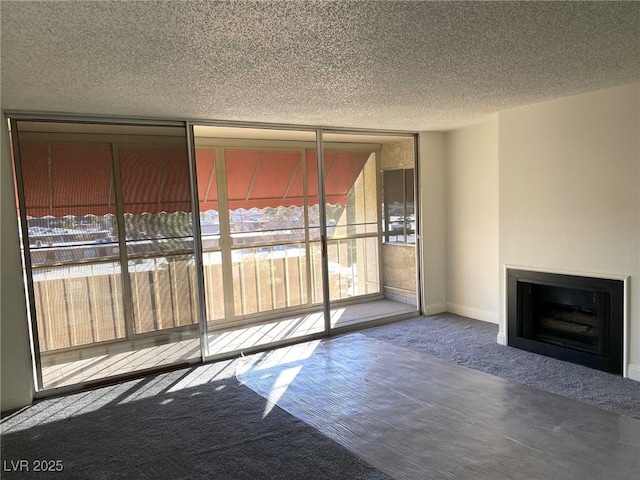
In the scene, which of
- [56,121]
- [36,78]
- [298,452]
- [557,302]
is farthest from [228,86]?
[557,302]

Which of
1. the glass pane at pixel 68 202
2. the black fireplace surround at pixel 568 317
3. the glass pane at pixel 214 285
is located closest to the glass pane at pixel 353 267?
the glass pane at pixel 214 285

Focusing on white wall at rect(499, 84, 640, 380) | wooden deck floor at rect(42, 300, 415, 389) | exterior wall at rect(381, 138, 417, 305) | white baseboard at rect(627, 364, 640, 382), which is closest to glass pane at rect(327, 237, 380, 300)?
exterior wall at rect(381, 138, 417, 305)

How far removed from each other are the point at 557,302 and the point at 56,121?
4.69 meters

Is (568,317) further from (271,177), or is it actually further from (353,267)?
(271,177)

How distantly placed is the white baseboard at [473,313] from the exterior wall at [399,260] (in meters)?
0.64

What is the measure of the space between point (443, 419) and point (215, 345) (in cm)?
285

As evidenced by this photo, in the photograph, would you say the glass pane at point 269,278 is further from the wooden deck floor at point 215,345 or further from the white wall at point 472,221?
the white wall at point 472,221

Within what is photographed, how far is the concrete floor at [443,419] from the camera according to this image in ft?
8.33

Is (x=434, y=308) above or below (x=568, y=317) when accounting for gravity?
below

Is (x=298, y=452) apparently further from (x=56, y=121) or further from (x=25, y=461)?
(x=56, y=121)

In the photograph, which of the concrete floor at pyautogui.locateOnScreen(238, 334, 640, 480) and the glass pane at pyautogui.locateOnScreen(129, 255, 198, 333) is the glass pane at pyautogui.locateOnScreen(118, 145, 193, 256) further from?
the concrete floor at pyautogui.locateOnScreen(238, 334, 640, 480)

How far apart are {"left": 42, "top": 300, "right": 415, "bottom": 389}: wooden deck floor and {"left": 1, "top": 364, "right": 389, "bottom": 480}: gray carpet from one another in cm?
23

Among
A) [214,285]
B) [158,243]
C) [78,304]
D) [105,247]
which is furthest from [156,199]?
[214,285]

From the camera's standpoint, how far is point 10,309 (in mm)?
3572
